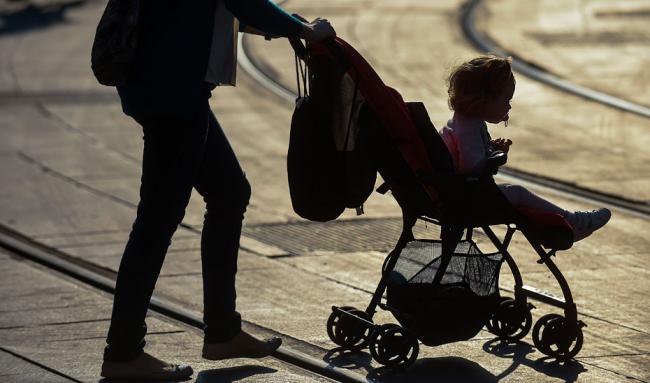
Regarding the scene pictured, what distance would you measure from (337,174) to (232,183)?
0.44 m

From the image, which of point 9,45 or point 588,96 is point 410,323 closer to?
point 588,96

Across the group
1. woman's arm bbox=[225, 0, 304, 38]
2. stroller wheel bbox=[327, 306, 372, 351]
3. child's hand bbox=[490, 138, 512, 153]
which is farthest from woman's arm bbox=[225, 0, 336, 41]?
stroller wheel bbox=[327, 306, 372, 351]

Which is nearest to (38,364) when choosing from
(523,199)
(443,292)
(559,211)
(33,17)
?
(443,292)

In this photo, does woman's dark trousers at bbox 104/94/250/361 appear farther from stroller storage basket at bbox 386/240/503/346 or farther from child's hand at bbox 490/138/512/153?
child's hand at bbox 490/138/512/153

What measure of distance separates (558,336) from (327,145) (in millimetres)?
1211

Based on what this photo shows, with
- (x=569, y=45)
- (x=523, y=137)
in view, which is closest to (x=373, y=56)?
(x=569, y=45)

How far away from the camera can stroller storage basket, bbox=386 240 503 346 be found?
5.99 m

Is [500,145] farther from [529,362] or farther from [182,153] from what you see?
[182,153]

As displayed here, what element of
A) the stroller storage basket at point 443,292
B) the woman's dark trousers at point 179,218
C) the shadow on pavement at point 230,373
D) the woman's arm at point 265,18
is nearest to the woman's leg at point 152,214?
the woman's dark trousers at point 179,218

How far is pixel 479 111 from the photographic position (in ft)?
19.6

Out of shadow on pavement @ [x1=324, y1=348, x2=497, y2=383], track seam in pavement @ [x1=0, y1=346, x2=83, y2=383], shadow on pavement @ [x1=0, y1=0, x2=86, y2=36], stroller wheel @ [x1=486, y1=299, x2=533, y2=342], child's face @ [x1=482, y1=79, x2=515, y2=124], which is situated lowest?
track seam in pavement @ [x1=0, y1=346, x2=83, y2=383]

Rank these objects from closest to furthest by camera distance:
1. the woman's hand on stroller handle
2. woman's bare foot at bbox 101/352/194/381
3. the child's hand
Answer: the woman's hand on stroller handle < woman's bare foot at bbox 101/352/194/381 < the child's hand

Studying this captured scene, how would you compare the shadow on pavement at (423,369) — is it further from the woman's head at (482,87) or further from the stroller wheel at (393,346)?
the woman's head at (482,87)

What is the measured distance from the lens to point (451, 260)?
6.12 m
